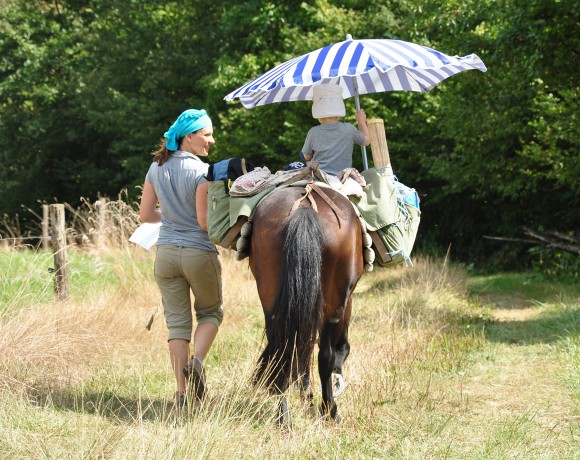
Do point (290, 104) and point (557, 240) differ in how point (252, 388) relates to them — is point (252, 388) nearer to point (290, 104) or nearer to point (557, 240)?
point (557, 240)

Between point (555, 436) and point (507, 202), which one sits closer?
point (555, 436)

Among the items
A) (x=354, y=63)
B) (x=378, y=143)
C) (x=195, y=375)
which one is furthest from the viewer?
(x=378, y=143)

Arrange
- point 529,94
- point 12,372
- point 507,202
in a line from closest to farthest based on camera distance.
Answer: point 12,372, point 529,94, point 507,202

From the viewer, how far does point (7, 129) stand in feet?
99.8

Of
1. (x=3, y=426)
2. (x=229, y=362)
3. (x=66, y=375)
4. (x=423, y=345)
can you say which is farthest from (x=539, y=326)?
(x=3, y=426)

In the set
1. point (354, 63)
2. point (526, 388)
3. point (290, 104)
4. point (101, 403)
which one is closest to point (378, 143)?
point (354, 63)

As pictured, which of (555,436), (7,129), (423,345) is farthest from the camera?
(7,129)

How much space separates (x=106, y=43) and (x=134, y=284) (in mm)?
19855

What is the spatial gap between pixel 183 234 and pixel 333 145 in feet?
4.13

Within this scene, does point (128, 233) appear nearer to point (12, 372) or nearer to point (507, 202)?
point (12, 372)

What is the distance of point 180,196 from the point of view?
5.56 metres

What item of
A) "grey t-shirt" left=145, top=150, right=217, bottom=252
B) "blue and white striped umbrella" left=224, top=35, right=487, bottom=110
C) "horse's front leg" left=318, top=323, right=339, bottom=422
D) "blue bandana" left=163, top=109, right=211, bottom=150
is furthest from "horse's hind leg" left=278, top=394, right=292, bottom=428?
"blue and white striped umbrella" left=224, top=35, right=487, bottom=110

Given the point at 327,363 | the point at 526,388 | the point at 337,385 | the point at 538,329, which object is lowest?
the point at 538,329

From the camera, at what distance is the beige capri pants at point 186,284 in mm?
5523
